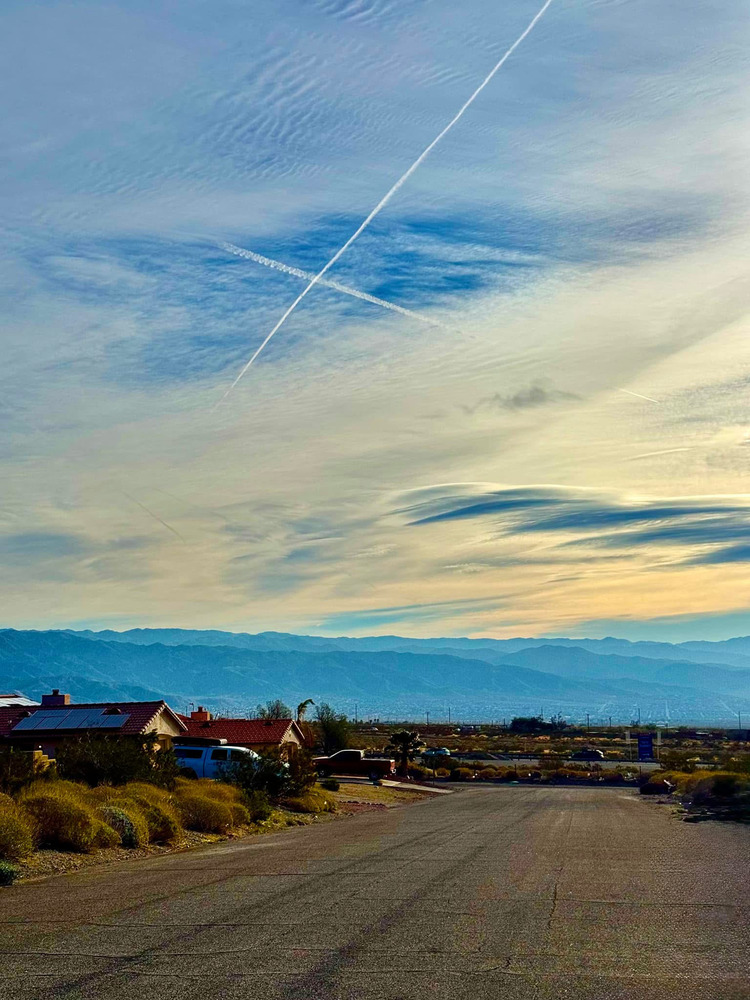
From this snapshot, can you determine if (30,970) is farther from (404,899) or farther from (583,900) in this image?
(583,900)

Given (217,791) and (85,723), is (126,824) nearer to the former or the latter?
(217,791)

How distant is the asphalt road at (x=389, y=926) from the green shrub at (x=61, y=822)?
44.4 inches

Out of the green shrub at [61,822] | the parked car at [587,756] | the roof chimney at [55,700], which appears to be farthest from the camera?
the parked car at [587,756]

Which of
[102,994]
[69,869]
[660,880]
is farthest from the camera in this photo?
[69,869]

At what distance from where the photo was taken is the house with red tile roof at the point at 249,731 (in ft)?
175

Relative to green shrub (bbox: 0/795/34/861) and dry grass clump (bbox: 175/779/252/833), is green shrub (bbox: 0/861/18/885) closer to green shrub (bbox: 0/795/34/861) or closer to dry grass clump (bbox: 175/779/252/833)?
green shrub (bbox: 0/795/34/861)

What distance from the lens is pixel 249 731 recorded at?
55531 mm

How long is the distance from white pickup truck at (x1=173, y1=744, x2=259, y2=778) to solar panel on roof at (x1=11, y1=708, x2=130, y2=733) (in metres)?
11.2

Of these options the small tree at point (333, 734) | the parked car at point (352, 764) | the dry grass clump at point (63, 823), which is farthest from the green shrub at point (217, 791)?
the small tree at point (333, 734)

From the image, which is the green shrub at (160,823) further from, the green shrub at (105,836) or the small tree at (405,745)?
the small tree at (405,745)

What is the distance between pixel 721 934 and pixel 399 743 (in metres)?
57.8

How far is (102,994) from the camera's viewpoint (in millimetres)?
8852

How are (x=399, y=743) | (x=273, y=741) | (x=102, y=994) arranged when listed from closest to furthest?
(x=102, y=994), (x=273, y=741), (x=399, y=743)

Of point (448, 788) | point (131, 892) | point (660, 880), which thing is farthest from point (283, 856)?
point (448, 788)
